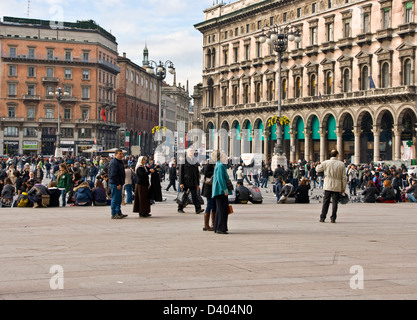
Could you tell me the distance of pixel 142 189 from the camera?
1762 centimetres

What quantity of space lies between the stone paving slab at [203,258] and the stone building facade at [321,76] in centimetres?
4052

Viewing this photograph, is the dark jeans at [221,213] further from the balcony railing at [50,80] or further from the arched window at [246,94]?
the balcony railing at [50,80]

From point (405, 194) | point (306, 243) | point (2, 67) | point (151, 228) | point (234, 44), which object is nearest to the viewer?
point (306, 243)

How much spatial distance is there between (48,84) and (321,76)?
42359mm

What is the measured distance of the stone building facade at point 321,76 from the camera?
5544 centimetres

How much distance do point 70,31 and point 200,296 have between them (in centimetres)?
9069

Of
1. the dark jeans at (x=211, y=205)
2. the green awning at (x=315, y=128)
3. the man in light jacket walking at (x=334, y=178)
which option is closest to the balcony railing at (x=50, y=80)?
the green awning at (x=315, y=128)

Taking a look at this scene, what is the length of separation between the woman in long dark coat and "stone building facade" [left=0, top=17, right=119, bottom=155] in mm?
74582

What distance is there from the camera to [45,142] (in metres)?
91.8

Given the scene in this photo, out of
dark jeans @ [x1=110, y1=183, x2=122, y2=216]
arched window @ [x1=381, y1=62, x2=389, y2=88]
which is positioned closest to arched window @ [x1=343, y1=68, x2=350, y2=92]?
arched window @ [x1=381, y1=62, x2=389, y2=88]

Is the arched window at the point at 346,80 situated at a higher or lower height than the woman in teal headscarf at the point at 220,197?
higher
